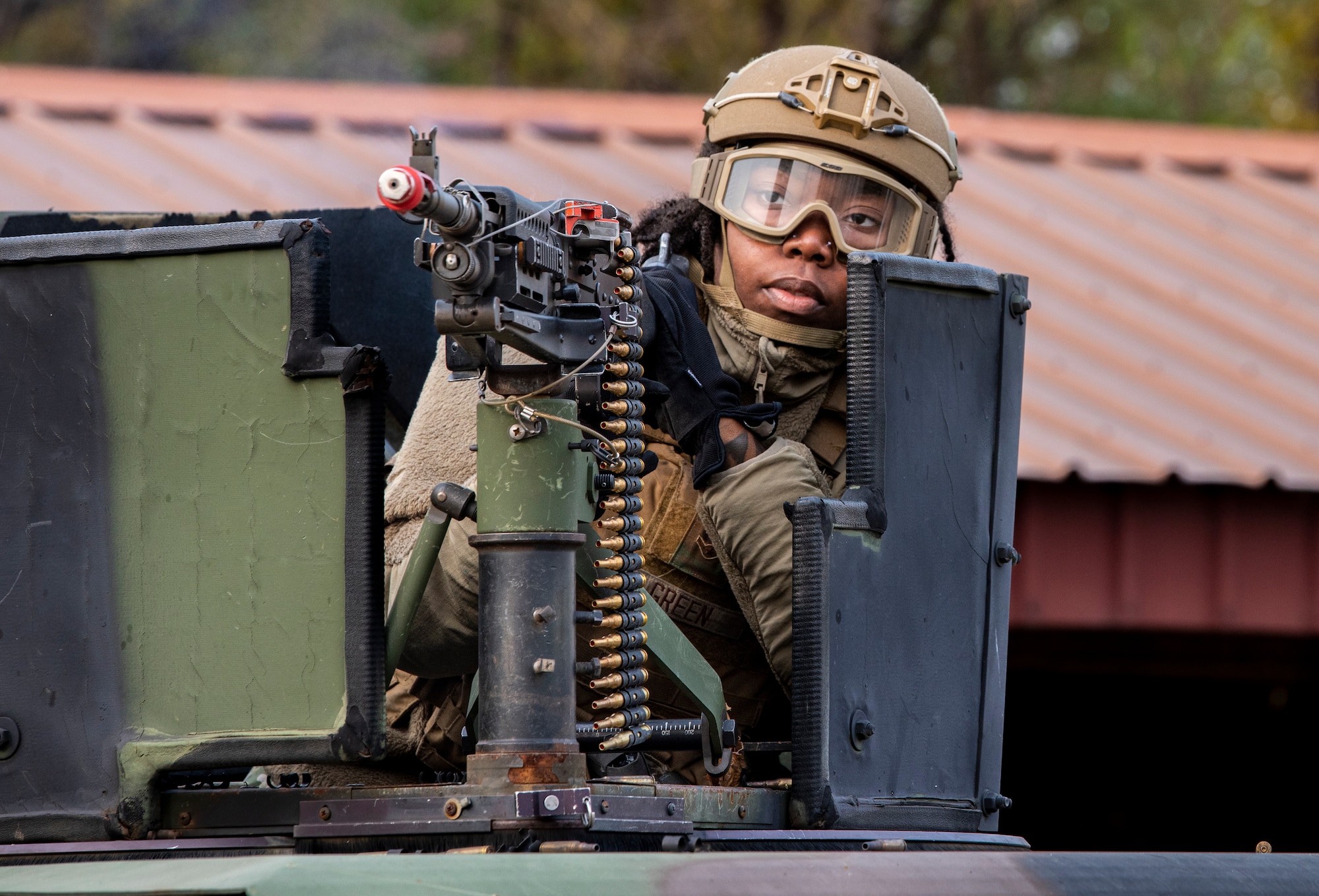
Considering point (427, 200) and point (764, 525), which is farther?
point (764, 525)

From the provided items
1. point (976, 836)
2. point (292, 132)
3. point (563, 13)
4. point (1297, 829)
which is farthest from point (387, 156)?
point (563, 13)

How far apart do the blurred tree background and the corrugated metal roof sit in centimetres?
745

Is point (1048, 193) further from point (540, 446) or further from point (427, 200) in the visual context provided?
point (427, 200)

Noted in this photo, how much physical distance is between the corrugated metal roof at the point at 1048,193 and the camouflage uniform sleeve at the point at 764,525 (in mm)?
4075

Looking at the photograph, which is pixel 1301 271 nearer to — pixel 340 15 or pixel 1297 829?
pixel 1297 829

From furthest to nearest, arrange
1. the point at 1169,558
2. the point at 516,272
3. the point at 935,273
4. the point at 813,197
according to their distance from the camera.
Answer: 1. the point at 1169,558
2. the point at 813,197
3. the point at 935,273
4. the point at 516,272

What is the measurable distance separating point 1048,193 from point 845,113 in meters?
6.19

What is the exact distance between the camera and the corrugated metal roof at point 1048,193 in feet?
26.3

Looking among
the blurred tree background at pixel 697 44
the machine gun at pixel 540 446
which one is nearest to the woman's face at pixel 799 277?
the machine gun at pixel 540 446

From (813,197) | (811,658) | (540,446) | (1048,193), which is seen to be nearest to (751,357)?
(813,197)

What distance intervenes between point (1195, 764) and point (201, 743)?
717 centimetres

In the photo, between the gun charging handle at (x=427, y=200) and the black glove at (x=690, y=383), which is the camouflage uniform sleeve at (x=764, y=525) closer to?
the black glove at (x=690, y=383)

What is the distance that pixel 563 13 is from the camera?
1842 centimetres

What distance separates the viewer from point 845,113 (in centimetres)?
383
